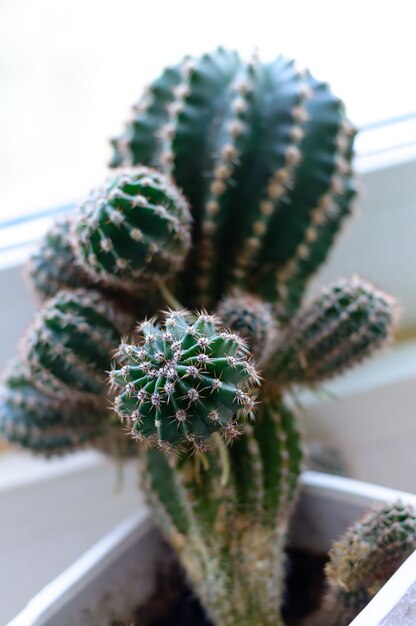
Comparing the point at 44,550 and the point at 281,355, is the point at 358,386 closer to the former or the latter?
the point at 281,355

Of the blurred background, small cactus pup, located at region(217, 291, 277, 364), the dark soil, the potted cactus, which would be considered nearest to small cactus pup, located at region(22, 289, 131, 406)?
the potted cactus

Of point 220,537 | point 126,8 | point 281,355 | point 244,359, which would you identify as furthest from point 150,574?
point 126,8

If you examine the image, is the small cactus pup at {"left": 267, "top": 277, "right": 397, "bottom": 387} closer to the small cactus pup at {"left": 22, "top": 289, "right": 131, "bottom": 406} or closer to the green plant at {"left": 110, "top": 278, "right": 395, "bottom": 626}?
the green plant at {"left": 110, "top": 278, "right": 395, "bottom": 626}

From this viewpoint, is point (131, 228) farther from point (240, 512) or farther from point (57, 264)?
point (240, 512)

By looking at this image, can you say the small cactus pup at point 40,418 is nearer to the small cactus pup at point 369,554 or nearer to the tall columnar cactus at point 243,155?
the tall columnar cactus at point 243,155

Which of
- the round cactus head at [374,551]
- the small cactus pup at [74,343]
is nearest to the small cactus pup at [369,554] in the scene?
the round cactus head at [374,551]

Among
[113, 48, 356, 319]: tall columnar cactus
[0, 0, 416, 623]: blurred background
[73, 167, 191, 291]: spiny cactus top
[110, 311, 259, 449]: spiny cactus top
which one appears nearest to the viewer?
[110, 311, 259, 449]: spiny cactus top

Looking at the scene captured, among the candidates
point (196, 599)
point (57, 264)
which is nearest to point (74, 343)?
point (57, 264)

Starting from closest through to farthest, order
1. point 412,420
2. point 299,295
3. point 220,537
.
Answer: point 220,537 → point 299,295 → point 412,420
